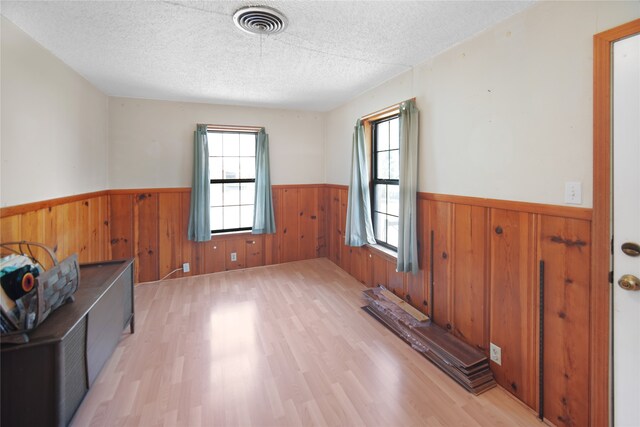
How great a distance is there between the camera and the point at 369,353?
2.28m

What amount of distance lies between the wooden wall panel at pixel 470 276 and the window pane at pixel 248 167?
9.59 feet

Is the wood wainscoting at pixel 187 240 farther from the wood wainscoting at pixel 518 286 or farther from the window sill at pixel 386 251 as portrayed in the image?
the wood wainscoting at pixel 518 286

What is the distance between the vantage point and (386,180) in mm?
3355

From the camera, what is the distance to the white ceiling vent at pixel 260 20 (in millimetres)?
1744

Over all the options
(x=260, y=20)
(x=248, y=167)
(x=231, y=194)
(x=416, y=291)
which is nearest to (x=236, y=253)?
(x=231, y=194)

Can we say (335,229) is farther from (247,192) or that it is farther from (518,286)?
(518,286)

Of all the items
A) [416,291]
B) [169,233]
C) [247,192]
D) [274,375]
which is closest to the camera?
[274,375]

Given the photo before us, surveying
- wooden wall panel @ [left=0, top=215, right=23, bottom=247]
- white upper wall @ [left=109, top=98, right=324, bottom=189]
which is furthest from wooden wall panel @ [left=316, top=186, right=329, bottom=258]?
wooden wall panel @ [left=0, top=215, right=23, bottom=247]

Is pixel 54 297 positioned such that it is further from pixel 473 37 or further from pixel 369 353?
pixel 473 37

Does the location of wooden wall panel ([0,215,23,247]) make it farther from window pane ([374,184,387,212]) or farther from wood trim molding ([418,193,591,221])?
window pane ([374,184,387,212])

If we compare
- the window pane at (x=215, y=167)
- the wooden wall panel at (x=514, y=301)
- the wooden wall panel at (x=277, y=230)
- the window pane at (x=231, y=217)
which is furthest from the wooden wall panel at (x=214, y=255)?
the wooden wall panel at (x=514, y=301)

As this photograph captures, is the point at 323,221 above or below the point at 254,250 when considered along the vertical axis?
above

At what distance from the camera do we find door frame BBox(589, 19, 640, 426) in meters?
1.37

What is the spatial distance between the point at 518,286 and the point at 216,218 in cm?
360
